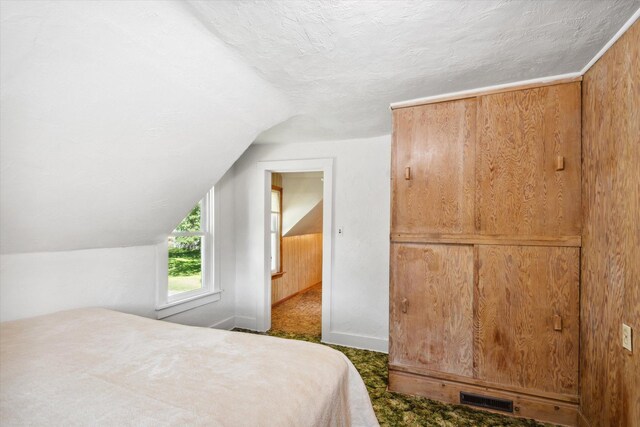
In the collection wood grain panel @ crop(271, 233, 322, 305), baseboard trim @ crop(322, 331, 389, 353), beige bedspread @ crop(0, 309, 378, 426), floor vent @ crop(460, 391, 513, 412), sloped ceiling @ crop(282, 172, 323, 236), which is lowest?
baseboard trim @ crop(322, 331, 389, 353)

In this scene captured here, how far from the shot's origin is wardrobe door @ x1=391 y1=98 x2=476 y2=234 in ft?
7.08

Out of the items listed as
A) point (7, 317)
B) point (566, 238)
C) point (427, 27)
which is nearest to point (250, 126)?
point (427, 27)

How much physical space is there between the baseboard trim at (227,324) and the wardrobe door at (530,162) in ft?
9.51

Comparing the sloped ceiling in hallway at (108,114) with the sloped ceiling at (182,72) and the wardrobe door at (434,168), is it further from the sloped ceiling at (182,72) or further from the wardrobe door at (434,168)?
the wardrobe door at (434,168)

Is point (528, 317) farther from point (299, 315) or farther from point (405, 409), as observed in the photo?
point (299, 315)

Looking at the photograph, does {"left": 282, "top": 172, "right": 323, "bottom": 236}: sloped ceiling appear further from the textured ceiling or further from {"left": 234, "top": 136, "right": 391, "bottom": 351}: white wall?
the textured ceiling

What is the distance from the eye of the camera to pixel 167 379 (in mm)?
1125

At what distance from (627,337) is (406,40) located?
1.83m

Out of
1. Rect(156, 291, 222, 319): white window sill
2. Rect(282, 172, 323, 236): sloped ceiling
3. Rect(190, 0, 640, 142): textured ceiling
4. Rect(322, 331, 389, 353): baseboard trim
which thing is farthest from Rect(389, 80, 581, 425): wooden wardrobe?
Rect(282, 172, 323, 236): sloped ceiling

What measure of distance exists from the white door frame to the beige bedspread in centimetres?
183

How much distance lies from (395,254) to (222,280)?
84.5 inches

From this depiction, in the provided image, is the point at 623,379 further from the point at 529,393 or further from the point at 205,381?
the point at 205,381

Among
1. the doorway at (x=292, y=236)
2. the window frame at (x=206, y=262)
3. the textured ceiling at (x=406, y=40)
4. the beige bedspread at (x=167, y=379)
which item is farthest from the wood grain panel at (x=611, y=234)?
the window frame at (x=206, y=262)

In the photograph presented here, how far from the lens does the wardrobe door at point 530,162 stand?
76.2 inches
